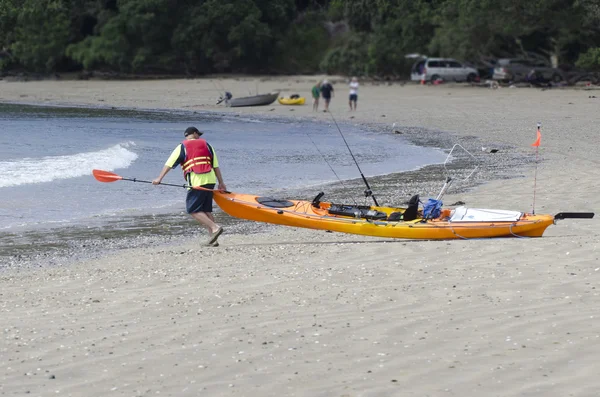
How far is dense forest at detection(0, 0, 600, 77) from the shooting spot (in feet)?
176

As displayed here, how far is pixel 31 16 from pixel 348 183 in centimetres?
5341

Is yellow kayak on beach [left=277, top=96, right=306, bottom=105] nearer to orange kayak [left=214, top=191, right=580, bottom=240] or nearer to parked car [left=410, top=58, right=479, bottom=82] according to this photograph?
parked car [left=410, top=58, right=479, bottom=82]

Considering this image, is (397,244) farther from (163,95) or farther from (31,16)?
(31,16)

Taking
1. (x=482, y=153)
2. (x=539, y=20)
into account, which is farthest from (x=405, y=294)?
(x=539, y=20)

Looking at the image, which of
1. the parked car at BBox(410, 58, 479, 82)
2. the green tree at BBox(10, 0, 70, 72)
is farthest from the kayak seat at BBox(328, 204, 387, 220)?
the green tree at BBox(10, 0, 70, 72)

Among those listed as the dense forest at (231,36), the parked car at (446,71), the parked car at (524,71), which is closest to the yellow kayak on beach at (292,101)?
the dense forest at (231,36)

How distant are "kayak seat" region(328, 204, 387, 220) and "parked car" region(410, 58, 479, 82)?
4058cm

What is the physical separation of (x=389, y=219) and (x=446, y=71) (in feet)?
136

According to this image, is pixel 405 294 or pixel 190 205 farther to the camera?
pixel 190 205

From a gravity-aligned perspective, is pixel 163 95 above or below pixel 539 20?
below

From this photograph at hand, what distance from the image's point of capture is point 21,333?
7109mm

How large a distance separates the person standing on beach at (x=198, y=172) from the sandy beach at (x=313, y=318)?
0.39 metres

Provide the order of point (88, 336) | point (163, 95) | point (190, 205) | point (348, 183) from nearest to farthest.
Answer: point (88, 336) < point (190, 205) < point (348, 183) < point (163, 95)

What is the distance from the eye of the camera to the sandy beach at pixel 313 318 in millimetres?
5980
